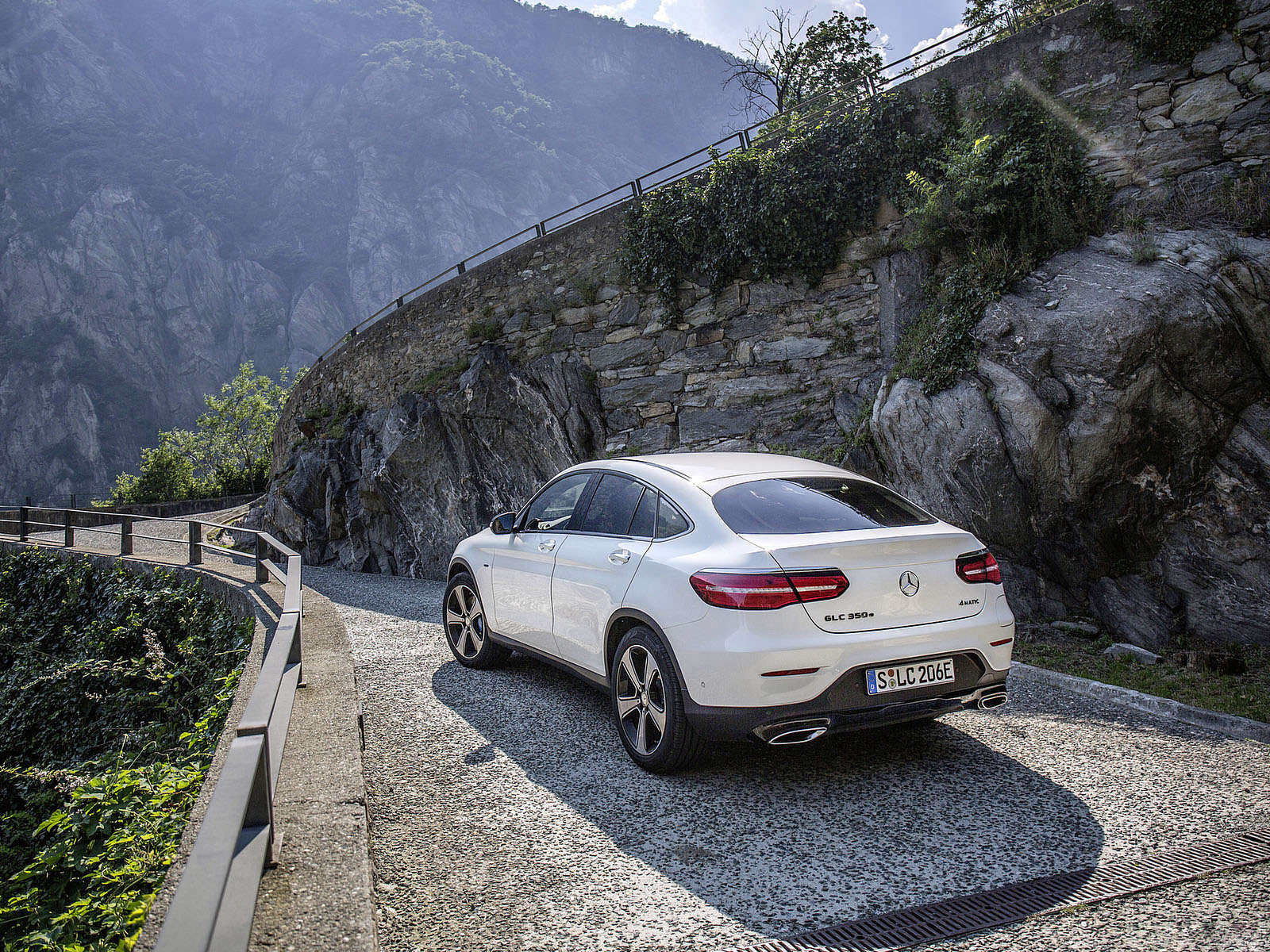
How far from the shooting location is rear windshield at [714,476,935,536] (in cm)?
375

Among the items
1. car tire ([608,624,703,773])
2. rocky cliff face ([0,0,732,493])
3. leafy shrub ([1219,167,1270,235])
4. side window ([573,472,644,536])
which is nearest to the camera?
car tire ([608,624,703,773])

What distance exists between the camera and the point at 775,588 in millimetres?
Result: 3365

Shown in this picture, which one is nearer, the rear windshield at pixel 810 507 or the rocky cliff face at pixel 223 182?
the rear windshield at pixel 810 507

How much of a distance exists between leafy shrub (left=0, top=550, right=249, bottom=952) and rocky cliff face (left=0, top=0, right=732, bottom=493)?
3145 inches

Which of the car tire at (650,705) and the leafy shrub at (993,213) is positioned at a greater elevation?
the leafy shrub at (993,213)

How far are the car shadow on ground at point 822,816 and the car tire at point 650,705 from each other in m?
0.12

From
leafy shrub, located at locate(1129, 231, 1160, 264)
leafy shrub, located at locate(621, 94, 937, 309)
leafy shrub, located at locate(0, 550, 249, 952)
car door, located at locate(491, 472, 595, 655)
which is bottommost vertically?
leafy shrub, located at locate(0, 550, 249, 952)

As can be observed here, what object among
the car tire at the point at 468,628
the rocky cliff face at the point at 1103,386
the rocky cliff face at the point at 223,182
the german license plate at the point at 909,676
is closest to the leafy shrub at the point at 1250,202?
the rocky cliff face at the point at 1103,386

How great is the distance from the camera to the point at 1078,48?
8.59 metres

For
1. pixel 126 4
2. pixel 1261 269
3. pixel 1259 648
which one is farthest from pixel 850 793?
pixel 126 4

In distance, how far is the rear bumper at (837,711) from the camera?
3340mm

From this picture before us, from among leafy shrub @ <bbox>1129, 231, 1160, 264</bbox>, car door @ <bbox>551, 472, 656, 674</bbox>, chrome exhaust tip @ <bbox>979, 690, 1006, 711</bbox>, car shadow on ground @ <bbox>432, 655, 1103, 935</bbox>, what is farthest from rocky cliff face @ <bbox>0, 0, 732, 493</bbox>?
chrome exhaust tip @ <bbox>979, 690, 1006, 711</bbox>

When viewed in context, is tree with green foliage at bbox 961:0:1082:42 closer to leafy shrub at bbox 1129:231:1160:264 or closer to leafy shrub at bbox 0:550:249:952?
leafy shrub at bbox 1129:231:1160:264

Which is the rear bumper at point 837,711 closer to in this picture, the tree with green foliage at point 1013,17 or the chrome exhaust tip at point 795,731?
the chrome exhaust tip at point 795,731
